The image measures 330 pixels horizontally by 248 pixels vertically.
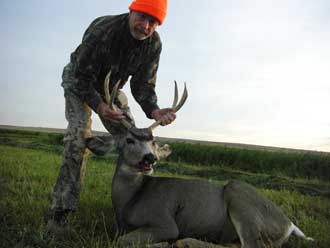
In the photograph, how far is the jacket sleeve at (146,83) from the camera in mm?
5569

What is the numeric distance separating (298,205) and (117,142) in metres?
3.38

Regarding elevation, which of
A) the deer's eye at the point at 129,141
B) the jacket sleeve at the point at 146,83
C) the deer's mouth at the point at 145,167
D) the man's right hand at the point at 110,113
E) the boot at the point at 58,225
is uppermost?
the jacket sleeve at the point at 146,83

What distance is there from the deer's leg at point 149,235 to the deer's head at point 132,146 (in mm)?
→ 600

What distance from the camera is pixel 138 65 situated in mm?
5496

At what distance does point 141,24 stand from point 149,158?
5.42ft

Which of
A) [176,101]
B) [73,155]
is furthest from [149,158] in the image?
[73,155]

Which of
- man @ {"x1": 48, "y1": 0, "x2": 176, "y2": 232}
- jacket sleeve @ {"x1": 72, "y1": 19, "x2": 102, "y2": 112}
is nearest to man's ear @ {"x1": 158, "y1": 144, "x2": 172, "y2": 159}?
man @ {"x1": 48, "y1": 0, "x2": 176, "y2": 232}

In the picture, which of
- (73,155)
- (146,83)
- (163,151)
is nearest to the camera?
(73,155)

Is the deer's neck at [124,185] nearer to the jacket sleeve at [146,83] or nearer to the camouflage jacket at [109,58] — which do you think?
the camouflage jacket at [109,58]

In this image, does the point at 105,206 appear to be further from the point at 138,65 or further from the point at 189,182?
the point at 138,65

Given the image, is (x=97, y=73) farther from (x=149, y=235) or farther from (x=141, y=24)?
(x=149, y=235)

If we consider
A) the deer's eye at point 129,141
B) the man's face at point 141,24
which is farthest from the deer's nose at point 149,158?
the man's face at point 141,24

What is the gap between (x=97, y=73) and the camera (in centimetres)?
506

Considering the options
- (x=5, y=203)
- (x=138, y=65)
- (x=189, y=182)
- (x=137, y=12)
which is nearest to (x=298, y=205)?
(x=189, y=182)
